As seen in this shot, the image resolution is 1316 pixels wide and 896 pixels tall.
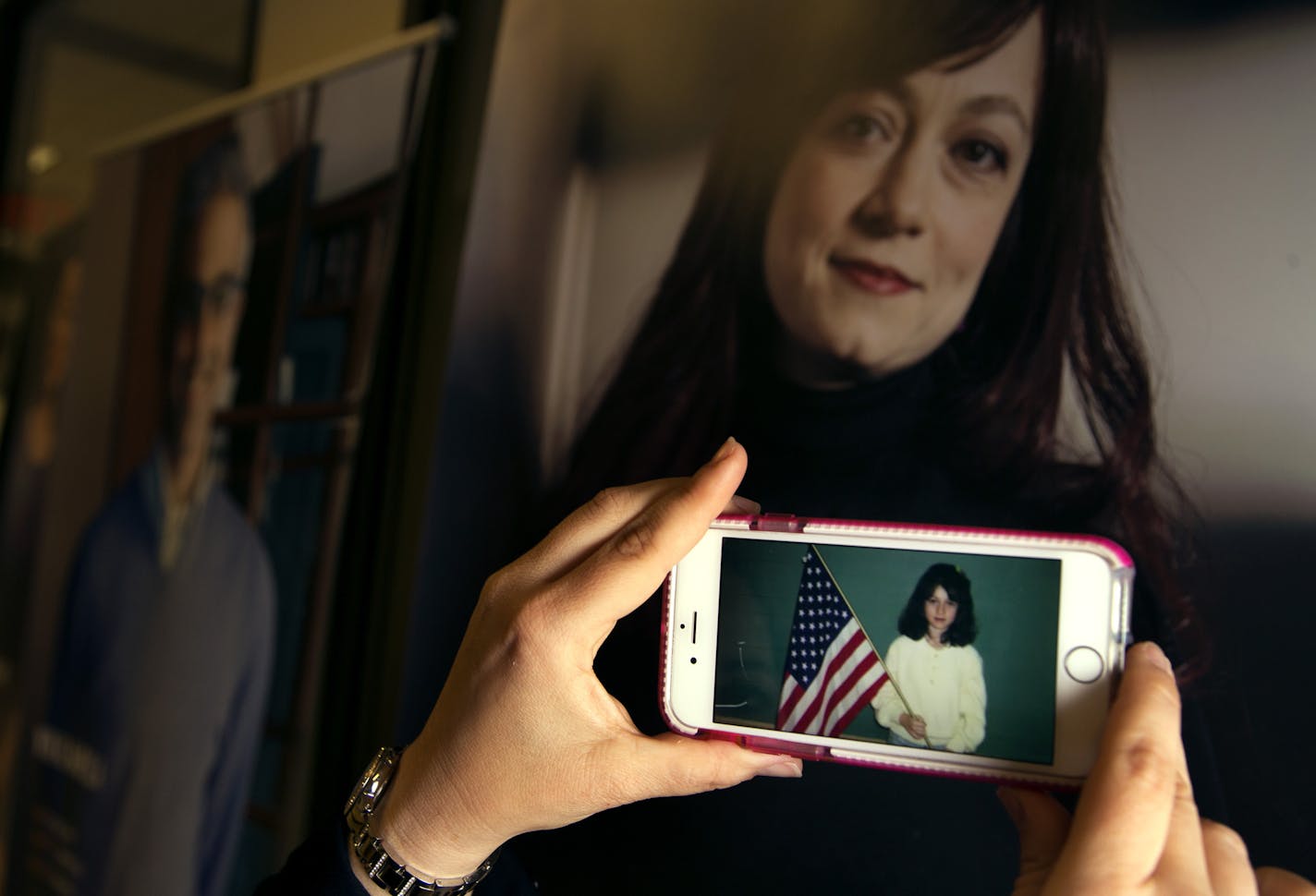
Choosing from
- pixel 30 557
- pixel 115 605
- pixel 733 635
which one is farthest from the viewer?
pixel 30 557

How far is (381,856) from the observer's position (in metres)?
0.63

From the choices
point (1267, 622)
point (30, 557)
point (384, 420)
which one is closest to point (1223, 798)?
point (1267, 622)

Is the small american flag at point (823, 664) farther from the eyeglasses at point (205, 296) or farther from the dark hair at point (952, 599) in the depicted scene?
the eyeglasses at point (205, 296)

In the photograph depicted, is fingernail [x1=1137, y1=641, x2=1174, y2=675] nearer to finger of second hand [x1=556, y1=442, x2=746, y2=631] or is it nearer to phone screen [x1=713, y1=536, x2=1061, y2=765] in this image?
phone screen [x1=713, y1=536, x2=1061, y2=765]

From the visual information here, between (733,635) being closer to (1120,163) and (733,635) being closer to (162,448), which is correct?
(1120,163)

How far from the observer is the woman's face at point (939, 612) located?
0.52 metres

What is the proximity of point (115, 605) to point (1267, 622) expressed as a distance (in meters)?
1.35

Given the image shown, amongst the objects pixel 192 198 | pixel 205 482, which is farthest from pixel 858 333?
pixel 192 198

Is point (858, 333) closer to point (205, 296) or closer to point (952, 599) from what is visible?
point (952, 599)

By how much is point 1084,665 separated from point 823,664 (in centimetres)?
16

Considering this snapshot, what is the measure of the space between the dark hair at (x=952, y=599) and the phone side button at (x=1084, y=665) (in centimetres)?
5

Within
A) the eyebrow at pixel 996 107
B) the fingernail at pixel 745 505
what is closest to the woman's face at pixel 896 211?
the eyebrow at pixel 996 107

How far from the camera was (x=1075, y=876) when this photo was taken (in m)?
0.44

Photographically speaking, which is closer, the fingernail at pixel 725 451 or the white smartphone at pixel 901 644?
the white smartphone at pixel 901 644
